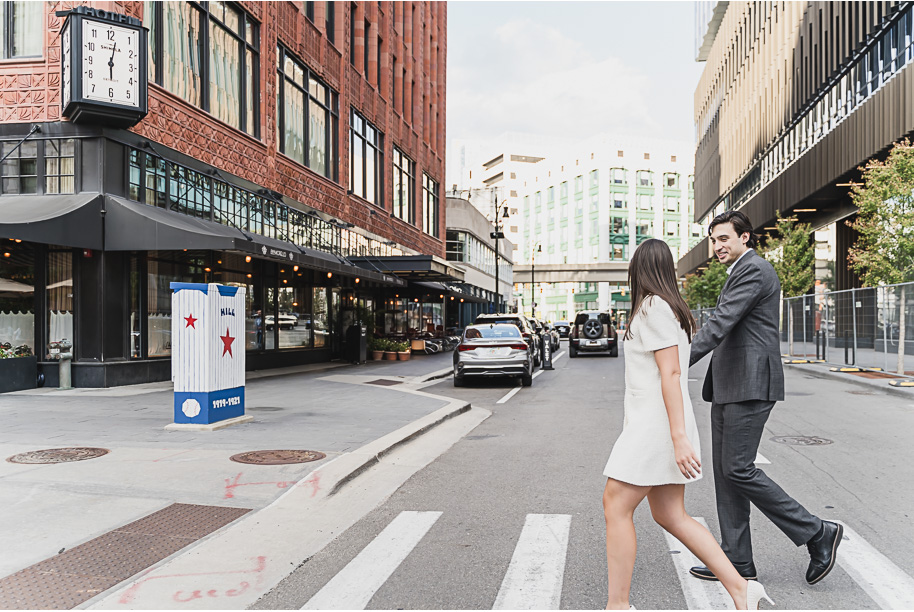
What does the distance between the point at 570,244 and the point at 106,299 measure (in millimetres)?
98991

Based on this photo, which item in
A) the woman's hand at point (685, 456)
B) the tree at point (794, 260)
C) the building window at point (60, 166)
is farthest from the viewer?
the tree at point (794, 260)

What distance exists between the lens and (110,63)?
14727 millimetres

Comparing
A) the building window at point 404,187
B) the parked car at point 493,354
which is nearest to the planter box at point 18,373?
the parked car at point 493,354

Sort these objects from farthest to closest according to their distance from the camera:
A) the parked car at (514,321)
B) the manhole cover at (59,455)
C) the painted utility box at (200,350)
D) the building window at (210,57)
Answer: the parked car at (514,321), the building window at (210,57), the painted utility box at (200,350), the manhole cover at (59,455)

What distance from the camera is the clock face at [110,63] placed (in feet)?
47.2

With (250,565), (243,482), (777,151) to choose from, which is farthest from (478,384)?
(777,151)

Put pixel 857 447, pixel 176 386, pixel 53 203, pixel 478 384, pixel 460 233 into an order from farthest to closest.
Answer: pixel 460 233 < pixel 478 384 < pixel 53 203 < pixel 176 386 < pixel 857 447

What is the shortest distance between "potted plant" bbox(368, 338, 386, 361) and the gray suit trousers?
2526 cm

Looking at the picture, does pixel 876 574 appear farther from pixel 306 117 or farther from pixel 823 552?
pixel 306 117

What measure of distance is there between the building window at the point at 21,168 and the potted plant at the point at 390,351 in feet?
51.1

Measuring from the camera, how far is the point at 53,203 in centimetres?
1472

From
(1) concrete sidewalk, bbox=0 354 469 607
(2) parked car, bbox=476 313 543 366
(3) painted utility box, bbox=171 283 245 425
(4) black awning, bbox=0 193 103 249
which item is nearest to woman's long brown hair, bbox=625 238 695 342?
(1) concrete sidewalk, bbox=0 354 469 607

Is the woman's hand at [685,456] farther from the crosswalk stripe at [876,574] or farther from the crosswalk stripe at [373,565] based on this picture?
the crosswalk stripe at [373,565]

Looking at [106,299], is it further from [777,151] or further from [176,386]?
[777,151]
